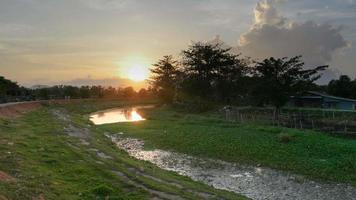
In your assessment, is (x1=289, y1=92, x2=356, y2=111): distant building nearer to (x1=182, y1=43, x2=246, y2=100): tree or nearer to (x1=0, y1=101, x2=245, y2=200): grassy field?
(x1=182, y1=43, x2=246, y2=100): tree

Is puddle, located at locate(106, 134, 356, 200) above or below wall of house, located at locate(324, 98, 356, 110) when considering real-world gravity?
below

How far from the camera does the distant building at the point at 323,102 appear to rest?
77875 mm

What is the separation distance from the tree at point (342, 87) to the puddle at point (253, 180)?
6912 cm

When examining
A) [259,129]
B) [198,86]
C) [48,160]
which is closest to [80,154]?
[48,160]

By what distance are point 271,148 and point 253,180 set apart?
27.8 feet

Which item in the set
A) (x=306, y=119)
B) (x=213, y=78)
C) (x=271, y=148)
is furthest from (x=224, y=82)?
(x=271, y=148)

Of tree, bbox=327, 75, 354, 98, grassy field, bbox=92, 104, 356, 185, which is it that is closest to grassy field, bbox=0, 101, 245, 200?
grassy field, bbox=92, 104, 356, 185

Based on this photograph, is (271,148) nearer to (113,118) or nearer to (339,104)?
(113,118)

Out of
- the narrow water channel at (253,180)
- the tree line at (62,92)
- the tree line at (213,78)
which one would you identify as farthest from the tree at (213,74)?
the narrow water channel at (253,180)

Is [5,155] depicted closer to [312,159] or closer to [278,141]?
[312,159]

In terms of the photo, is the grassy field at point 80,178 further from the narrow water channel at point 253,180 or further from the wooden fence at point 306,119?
the wooden fence at point 306,119

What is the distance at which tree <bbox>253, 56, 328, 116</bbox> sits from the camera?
212 feet

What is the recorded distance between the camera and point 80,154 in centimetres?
2567

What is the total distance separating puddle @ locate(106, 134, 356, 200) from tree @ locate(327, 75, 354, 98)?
6912 centimetres
